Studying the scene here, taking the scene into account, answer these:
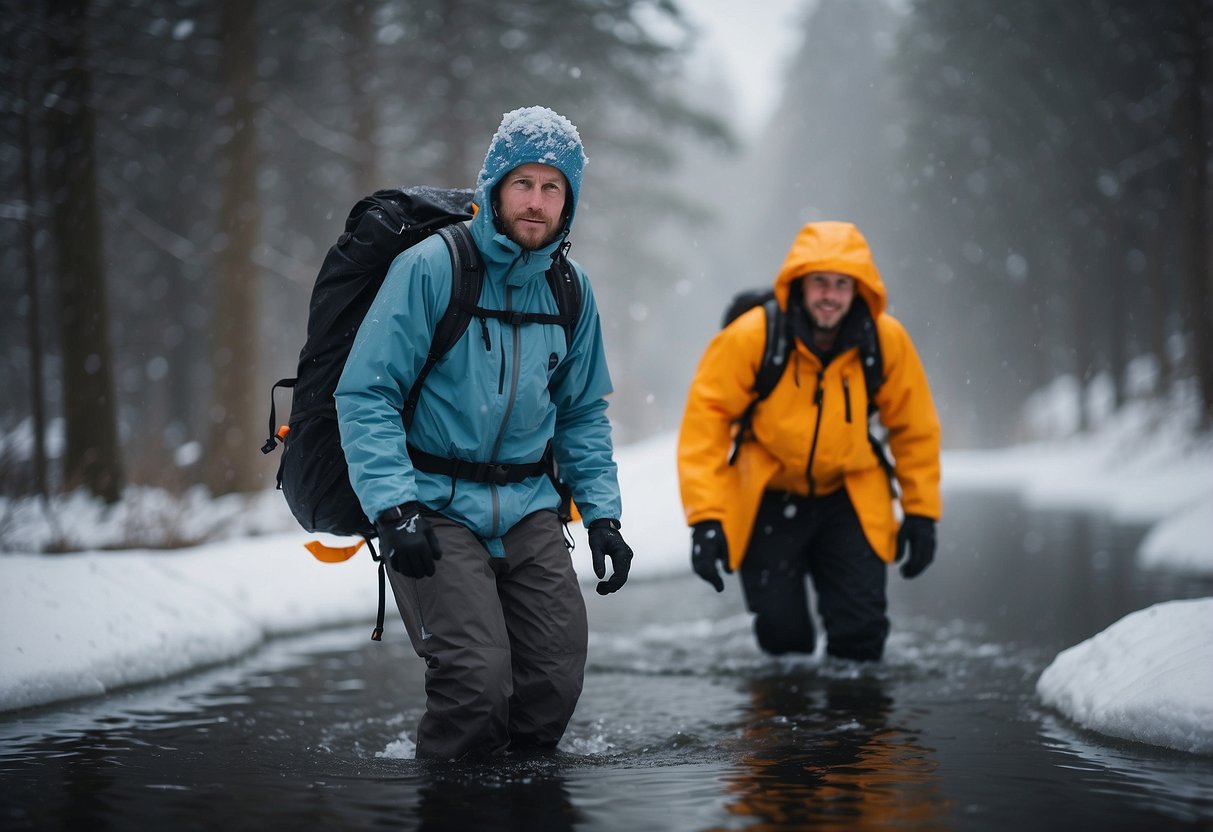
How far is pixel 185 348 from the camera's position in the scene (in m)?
26.0

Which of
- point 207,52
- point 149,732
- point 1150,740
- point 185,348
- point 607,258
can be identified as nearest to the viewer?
Result: point 1150,740

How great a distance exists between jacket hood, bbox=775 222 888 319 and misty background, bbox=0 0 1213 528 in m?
7.02

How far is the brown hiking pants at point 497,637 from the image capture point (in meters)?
4.08

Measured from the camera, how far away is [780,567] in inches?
253

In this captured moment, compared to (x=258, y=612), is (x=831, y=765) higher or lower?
lower

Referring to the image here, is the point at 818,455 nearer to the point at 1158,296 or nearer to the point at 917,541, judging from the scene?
the point at 917,541

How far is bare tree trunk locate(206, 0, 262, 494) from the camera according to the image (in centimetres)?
1448

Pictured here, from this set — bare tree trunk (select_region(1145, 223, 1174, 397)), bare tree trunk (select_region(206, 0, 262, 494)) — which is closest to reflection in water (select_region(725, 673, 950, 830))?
bare tree trunk (select_region(206, 0, 262, 494))

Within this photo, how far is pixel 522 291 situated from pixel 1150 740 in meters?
2.92

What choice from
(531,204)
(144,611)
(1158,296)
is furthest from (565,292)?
(1158,296)

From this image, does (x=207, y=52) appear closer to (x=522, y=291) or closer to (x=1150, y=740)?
(x=522, y=291)

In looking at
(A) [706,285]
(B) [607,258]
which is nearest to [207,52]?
(B) [607,258]

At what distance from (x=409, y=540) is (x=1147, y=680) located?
3063 millimetres

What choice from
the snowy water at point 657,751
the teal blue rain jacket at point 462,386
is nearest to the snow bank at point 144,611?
the snowy water at point 657,751
